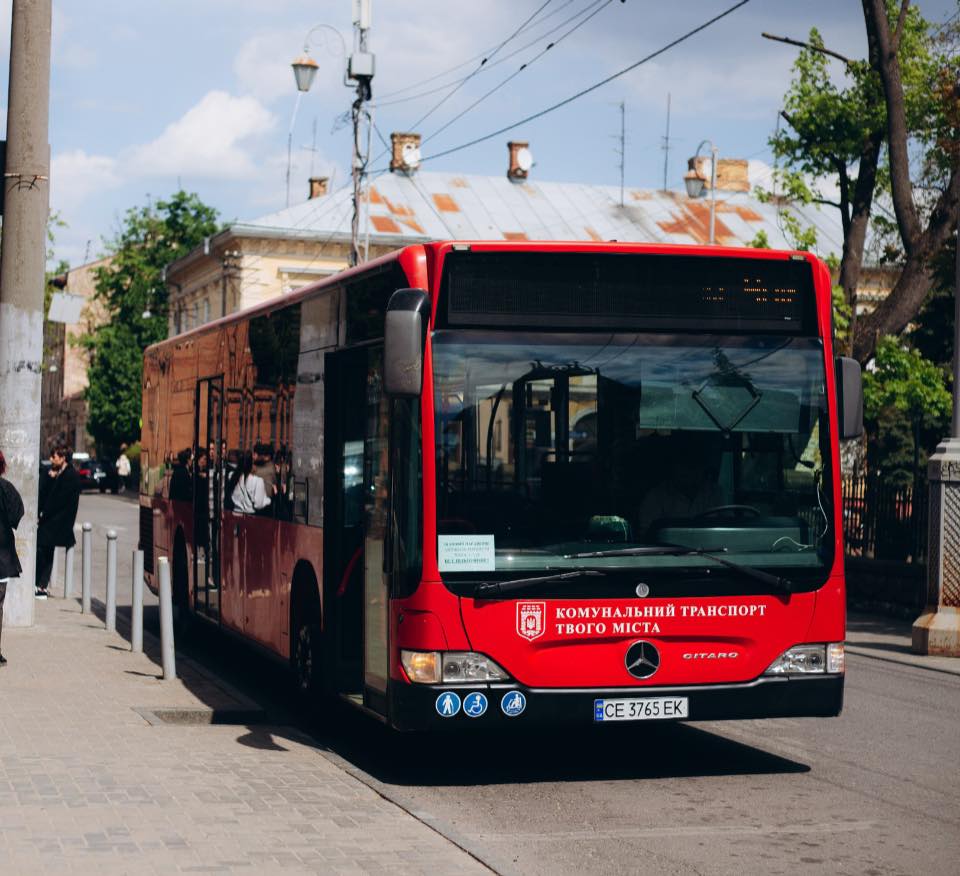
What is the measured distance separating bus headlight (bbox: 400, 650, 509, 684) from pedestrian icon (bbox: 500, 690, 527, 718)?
90 millimetres

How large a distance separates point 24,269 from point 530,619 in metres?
8.54

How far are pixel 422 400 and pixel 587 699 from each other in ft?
5.64

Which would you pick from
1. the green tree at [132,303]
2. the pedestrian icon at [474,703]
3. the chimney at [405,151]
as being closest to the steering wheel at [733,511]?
the pedestrian icon at [474,703]

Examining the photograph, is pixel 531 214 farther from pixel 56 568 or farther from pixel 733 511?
pixel 733 511

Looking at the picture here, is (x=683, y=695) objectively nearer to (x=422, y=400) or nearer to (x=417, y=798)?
(x=417, y=798)

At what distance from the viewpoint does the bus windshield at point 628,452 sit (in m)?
8.48

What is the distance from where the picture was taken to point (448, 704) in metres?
8.38

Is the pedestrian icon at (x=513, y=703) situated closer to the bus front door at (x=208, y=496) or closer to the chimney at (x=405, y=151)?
the bus front door at (x=208, y=496)

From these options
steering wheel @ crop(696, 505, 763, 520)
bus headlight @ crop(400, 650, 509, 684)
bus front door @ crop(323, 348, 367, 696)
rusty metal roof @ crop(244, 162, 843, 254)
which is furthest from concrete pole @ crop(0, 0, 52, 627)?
rusty metal roof @ crop(244, 162, 843, 254)

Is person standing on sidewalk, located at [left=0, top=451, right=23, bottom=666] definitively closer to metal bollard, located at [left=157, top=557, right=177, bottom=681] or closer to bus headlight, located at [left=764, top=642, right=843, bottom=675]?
metal bollard, located at [left=157, top=557, right=177, bottom=681]

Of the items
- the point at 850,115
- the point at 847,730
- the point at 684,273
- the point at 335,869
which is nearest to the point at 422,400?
the point at 684,273

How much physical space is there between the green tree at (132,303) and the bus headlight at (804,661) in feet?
211

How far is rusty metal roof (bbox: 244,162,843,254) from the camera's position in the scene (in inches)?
2489

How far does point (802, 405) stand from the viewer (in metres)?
8.95
